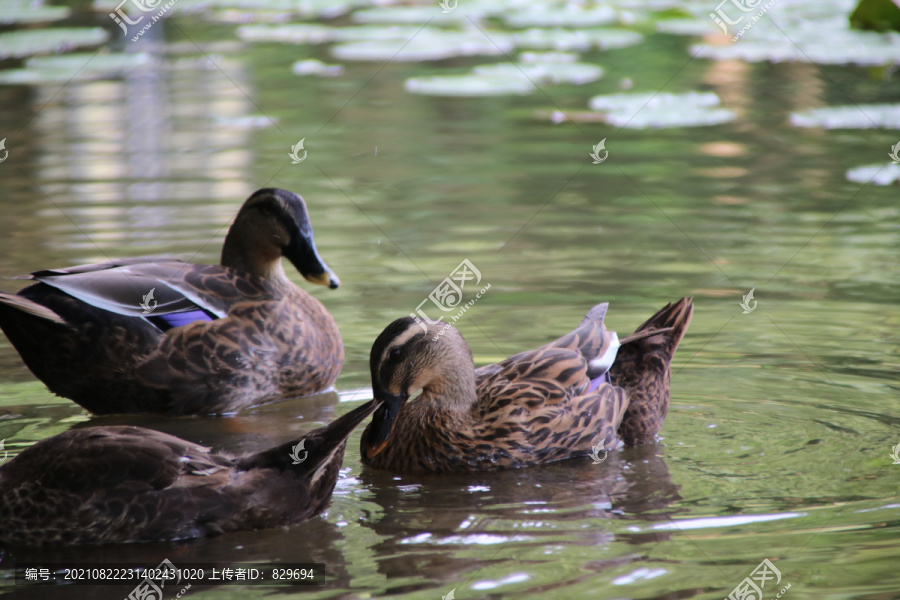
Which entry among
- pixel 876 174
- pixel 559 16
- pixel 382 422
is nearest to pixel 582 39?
pixel 559 16

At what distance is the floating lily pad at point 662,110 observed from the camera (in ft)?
41.9

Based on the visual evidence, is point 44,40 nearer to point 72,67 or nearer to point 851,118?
point 72,67

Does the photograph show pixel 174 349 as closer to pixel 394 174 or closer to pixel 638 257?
pixel 638 257

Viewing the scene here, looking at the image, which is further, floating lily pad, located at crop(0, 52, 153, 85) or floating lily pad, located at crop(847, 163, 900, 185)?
floating lily pad, located at crop(0, 52, 153, 85)

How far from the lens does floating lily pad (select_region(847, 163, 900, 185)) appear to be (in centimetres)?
1057

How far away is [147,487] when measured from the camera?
4820mm

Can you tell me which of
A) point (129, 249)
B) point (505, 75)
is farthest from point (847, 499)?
point (505, 75)

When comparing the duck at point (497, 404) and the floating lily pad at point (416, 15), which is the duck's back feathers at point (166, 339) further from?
the floating lily pad at point (416, 15)

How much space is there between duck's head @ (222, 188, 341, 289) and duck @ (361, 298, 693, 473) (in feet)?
4.35

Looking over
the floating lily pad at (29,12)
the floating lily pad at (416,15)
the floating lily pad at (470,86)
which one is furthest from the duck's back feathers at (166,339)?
the floating lily pad at (29,12)

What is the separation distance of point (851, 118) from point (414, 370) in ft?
26.6

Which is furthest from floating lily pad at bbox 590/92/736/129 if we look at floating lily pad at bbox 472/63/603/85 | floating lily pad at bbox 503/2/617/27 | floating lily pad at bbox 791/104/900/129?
floating lily pad at bbox 503/2/617/27

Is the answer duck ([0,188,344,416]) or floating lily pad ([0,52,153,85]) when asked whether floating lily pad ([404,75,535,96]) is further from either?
duck ([0,188,344,416])

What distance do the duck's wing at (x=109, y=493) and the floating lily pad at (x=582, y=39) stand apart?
44.0 ft
